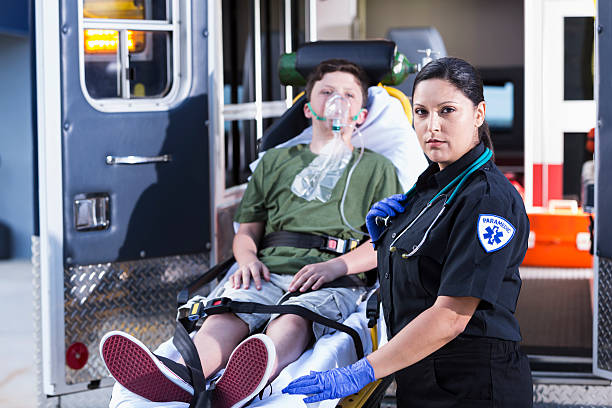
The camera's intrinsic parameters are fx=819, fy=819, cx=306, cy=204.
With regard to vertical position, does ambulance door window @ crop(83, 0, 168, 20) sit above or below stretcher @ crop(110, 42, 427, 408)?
above

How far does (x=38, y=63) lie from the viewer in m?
3.28

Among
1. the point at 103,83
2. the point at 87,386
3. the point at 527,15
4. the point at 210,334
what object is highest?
the point at 527,15

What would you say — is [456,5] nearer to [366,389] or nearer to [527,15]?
[527,15]

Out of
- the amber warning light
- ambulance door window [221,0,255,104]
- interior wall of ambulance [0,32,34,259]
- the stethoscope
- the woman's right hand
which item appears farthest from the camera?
interior wall of ambulance [0,32,34,259]

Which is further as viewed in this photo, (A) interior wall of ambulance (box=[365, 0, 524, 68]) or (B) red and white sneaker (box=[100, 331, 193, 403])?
(A) interior wall of ambulance (box=[365, 0, 524, 68])

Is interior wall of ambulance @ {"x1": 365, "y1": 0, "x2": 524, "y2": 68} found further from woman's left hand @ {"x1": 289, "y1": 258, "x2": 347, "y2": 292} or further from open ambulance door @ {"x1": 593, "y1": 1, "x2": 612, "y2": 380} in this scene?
woman's left hand @ {"x1": 289, "y1": 258, "x2": 347, "y2": 292}

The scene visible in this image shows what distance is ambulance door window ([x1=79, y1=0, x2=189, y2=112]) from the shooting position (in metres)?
3.44

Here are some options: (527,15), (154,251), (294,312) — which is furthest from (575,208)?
(294,312)

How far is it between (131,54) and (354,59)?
984mm

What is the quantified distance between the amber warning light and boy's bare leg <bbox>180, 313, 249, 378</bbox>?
4.44ft

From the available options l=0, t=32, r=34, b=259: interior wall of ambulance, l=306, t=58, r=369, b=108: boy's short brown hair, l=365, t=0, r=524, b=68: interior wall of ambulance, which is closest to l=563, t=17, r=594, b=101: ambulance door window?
l=365, t=0, r=524, b=68: interior wall of ambulance

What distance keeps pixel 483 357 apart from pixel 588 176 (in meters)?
3.70

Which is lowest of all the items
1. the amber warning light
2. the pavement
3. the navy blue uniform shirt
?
the pavement

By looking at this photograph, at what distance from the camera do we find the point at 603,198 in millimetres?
3354
